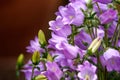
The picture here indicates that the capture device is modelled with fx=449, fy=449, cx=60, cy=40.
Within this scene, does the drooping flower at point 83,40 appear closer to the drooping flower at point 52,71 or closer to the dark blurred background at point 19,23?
the drooping flower at point 52,71

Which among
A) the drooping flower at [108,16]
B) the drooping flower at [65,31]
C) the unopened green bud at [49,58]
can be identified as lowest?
the unopened green bud at [49,58]

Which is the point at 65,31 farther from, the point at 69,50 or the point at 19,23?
the point at 19,23

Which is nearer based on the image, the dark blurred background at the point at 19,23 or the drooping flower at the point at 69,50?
the drooping flower at the point at 69,50

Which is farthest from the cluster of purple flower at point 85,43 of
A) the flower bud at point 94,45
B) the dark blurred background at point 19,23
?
the dark blurred background at point 19,23

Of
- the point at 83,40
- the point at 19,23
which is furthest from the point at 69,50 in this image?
the point at 19,23

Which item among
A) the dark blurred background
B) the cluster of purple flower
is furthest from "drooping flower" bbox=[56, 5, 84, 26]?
the dark blurred background

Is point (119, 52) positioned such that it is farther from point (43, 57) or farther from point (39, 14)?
point (39, 14)

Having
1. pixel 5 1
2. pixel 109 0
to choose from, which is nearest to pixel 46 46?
pixel 109 0
